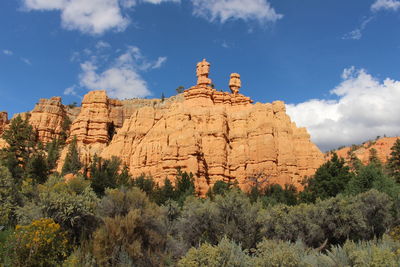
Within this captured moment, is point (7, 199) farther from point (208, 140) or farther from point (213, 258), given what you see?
point (208, 140)

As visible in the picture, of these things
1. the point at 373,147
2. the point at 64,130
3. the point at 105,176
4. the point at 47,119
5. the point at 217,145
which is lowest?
the point at 105,176

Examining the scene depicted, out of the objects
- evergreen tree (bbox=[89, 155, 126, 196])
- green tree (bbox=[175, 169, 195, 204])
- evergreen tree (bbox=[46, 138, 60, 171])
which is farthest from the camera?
evergreen tree (bbox=[46, 138, 60, 171])

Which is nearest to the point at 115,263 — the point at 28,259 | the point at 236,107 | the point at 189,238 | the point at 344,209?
the point at 28,259

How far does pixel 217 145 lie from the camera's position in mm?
61562

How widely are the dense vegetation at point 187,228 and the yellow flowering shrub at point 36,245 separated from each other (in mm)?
38

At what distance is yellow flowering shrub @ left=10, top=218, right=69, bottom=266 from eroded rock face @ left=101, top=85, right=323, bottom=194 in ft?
132

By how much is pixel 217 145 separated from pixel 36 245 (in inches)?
1884

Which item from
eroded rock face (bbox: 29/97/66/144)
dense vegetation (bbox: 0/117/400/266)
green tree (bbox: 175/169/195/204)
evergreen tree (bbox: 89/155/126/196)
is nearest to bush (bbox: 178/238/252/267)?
dense vegetation (bbox: 0/117/400/266)

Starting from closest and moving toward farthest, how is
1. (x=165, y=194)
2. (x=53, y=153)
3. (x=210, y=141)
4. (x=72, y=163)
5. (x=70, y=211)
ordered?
(x=70, y=211), (x=165, y=194), (x=72, y=163), (x=210, y=141), (x=53, y=153)

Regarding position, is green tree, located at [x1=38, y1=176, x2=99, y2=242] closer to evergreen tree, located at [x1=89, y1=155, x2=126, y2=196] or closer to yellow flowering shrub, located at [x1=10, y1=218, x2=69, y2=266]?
yellow flowering shrub, located at [x1=10, y1=218, x2=69, y2=266]

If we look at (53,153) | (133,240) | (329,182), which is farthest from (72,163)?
(133,240)

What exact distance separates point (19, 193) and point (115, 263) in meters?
14.0

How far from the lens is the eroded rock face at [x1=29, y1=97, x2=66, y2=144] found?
249 feet

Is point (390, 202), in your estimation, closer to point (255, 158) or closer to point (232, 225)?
point (232, 225)
